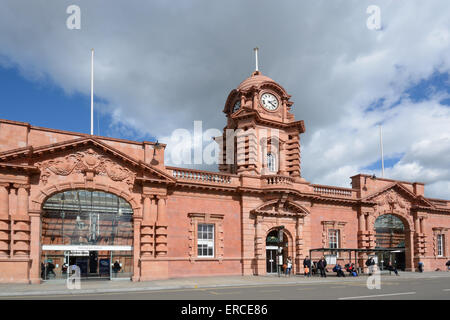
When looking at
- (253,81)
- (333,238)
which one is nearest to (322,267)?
(333,238)

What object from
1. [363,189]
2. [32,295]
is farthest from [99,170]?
[363,189]

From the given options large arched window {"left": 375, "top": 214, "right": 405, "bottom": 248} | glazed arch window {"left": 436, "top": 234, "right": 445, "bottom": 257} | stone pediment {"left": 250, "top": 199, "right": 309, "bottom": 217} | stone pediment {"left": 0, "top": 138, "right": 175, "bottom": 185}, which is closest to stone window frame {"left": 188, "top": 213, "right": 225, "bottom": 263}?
stone pediment {"left": 250, "top": 199, "right": 309, "bottom": 217}

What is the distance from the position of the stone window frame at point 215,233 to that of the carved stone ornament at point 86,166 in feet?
17.7

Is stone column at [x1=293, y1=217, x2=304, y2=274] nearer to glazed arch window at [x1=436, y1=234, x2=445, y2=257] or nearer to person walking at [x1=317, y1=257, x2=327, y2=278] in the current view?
person walking at [x1=317, y1=257, x2=327, y2=278]

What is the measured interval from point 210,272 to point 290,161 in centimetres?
1346

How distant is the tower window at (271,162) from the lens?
37031 millimetres

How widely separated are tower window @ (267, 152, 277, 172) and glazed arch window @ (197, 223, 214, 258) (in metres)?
9.49

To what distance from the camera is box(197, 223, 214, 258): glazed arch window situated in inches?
1157

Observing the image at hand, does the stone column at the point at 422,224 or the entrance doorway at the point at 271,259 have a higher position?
the stone column at the point at 422,224

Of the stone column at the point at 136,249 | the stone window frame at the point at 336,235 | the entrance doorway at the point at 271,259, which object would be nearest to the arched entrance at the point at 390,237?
the stone window frame at the point at 336,235

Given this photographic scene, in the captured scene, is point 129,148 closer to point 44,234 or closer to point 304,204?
point 44,234

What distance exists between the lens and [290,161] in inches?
1476

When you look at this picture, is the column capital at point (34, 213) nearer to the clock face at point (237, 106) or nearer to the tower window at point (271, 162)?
the clock face at point (237, 106)

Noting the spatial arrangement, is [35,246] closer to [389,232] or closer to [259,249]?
[259,249]
